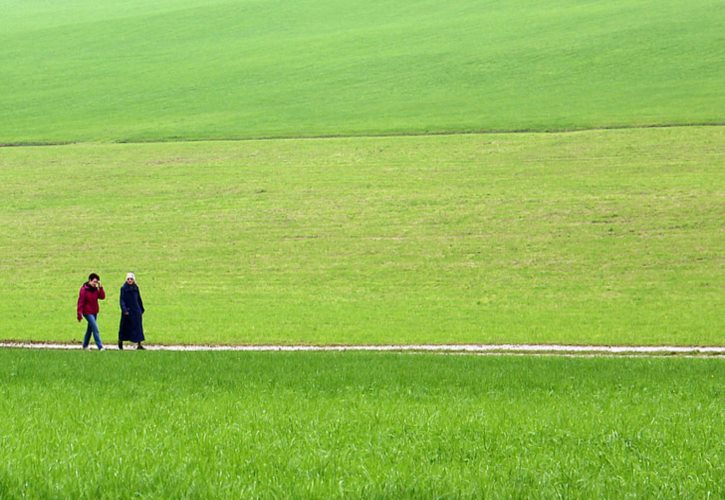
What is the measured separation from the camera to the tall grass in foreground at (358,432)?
7391 mm

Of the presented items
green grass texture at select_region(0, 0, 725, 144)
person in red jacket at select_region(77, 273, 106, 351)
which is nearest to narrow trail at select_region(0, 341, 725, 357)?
person in red jacket at select_region(77, 273, 106, 351)

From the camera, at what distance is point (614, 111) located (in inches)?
2245

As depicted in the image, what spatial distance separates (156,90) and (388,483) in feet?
219

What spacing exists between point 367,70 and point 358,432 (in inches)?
2469

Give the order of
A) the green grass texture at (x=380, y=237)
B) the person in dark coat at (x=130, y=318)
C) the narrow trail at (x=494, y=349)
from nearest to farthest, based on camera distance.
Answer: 1. the narrow trail at (x=494, y=349)
2. the person in dark coat at (x=130, y=318)
3. the green grass texture at (x=380, y=237)

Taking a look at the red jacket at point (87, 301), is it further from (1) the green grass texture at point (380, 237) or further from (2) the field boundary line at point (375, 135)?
(2) the field boundary line at point (375, 135)

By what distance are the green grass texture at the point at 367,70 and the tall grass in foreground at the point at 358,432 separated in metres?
41.8

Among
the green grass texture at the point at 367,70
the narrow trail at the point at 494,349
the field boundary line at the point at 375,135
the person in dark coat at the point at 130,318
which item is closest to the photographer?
the narrow trail at the point at 494,349

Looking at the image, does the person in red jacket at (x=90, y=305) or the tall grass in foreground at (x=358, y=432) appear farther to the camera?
the person in red jacket at (x=90, y=305)

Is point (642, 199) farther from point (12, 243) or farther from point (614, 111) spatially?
point (12, 243)

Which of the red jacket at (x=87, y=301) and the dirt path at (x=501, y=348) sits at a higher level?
the red jacket at (x=87, y=301)

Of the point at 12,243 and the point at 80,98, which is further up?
the point at 80,98

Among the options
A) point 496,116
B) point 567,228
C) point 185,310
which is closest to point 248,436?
point 185,310

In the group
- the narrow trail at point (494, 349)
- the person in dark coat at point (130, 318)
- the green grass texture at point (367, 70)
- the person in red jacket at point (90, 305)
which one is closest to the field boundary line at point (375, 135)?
the green grass texture at point (367, 70)
